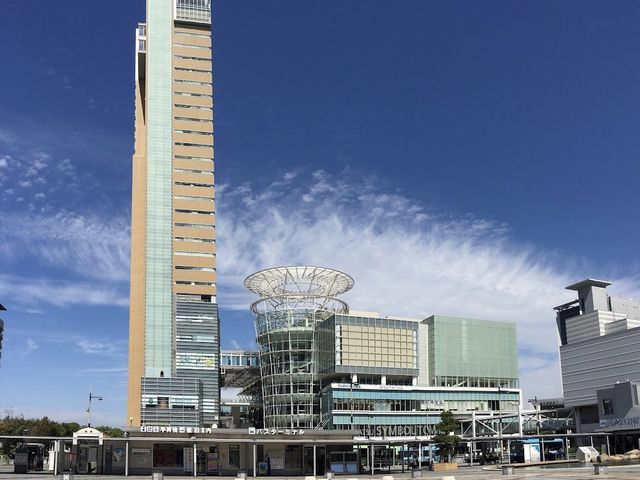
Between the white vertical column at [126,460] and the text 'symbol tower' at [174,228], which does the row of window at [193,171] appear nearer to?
the text 'symbol tower' at [174,228]

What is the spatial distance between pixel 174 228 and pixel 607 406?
4126 inches

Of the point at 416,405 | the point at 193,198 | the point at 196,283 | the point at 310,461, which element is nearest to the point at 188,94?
the point at 193,198

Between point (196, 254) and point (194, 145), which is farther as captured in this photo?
point (194, 145)

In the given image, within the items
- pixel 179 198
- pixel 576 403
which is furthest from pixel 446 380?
pixel 179 198

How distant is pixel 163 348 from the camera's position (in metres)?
164

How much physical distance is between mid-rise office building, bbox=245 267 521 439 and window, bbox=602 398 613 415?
24.2m

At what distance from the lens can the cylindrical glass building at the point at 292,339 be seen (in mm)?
158625

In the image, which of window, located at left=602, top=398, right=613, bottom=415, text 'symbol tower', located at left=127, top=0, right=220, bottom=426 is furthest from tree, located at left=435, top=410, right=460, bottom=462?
text 'symbol tower', located at left=127, top=0, right=220, bottom=426

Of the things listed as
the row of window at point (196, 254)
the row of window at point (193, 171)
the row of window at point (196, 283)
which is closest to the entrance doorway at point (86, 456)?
the row of window at point (196, 283)

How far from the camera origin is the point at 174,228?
174 m

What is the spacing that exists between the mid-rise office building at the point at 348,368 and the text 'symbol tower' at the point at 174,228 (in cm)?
1571

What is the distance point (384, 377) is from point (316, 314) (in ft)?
69.7

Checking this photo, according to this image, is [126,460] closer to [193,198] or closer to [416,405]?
[416,405]

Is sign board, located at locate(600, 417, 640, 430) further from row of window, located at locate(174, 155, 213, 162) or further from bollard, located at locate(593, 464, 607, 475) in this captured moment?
row of window, located at locate(174, 155, 213, 162)
